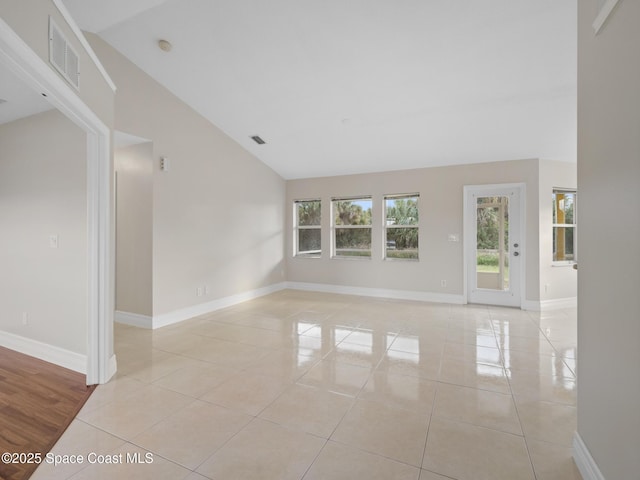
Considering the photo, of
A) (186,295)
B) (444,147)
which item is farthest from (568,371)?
(186,295)

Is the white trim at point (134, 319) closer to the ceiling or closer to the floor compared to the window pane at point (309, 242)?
closer to the floor

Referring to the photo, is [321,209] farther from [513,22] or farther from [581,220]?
[581,220]

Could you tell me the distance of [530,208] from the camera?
191 inches

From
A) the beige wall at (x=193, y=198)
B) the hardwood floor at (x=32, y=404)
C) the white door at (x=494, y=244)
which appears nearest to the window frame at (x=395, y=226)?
the white door at (x=494, y=244)

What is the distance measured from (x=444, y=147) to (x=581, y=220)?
3525 mm

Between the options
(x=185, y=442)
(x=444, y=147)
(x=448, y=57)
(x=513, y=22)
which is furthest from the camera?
(x=444, y=147)

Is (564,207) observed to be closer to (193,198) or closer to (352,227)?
(352,227)

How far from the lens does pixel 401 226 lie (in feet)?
19.1

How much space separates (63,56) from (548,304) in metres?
6.43

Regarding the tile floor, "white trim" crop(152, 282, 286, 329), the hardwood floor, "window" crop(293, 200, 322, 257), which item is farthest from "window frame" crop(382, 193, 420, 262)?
the hardwood floor

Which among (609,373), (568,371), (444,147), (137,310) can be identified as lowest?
(568,371)

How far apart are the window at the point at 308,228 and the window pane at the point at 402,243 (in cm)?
152

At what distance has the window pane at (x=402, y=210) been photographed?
5703 millimetres

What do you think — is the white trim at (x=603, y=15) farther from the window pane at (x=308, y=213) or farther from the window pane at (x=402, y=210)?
the window pane at (x=308, y=213)
